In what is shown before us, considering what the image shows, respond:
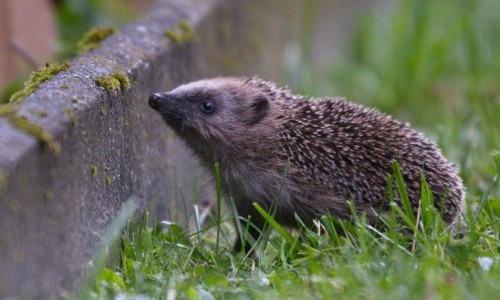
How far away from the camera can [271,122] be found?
5.55m

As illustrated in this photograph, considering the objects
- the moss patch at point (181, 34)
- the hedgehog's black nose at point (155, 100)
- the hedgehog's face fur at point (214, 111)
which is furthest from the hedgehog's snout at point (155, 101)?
the moss patch at point (181, 34)

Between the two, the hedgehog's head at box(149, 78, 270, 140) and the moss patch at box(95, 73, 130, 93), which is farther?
the hedgehog's head at box(149, 78, 270, 140)

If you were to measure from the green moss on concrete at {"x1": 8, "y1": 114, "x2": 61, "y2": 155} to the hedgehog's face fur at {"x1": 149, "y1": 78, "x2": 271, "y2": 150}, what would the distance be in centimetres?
182

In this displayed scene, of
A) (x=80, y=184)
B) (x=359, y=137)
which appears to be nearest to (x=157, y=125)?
(x=359, y=137)

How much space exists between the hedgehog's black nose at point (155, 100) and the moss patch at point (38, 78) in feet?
2.28

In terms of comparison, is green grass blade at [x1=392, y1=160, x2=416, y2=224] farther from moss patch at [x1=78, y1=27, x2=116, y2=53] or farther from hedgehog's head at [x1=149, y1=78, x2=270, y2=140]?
moss patch at [x1=78, y1=27, x2=116, y2=53]

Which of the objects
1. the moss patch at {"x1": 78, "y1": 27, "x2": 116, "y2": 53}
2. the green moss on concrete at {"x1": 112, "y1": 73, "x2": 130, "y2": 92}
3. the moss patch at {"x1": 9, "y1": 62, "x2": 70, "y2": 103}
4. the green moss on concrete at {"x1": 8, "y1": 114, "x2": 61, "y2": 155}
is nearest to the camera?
the green moss on concrete at {"x1": 8, "y1": 114, "x2": 61, "y2": 155}

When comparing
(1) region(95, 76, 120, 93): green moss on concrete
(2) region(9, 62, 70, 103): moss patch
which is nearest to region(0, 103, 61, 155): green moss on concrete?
(2) region(9, 62, 70, 103): moss patch

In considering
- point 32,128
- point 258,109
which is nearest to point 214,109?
point 258,109

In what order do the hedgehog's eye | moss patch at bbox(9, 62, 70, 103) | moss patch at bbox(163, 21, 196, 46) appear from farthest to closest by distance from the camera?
1. moss patch at bbox(163, 21, 196, 46)
2. the hedgehog's eye
3. moss patch at bbox(9, 62, 70, 103)

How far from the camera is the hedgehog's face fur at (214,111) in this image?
5.64 meters

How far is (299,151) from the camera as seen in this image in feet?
17.6

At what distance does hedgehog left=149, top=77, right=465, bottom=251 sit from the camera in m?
5.17

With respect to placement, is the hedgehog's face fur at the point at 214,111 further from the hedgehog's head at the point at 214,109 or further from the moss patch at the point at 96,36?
the moss patch at the point at 96,36
